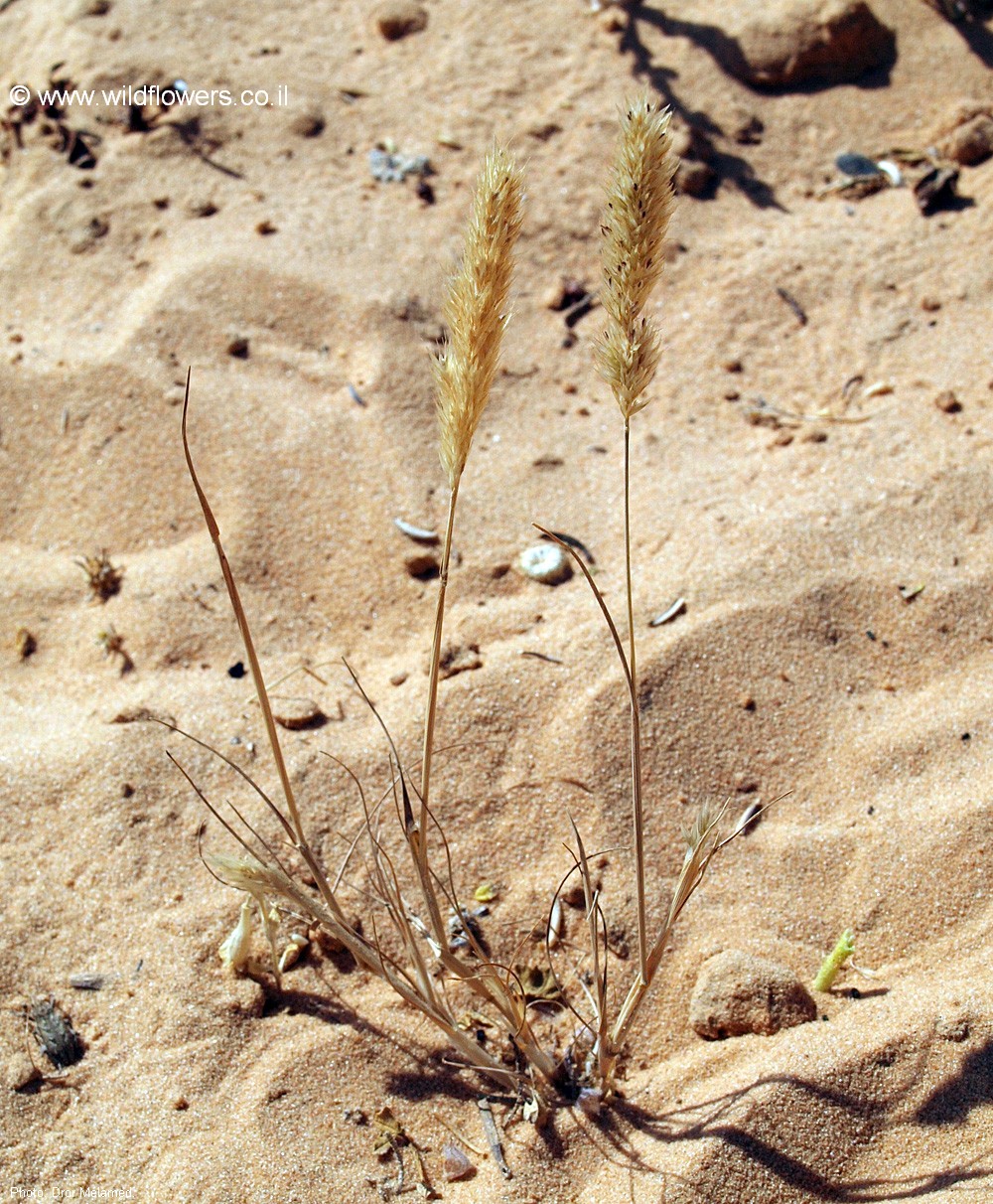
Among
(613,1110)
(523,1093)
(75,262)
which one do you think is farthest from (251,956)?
(75,262)

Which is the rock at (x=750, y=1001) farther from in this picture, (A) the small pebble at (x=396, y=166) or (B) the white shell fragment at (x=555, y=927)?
(A) the small pebble at (x=396, y=166)

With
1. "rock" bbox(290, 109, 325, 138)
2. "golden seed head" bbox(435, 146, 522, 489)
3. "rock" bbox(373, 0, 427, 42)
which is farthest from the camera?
"rock" bbox(373, 0, 427, 42)

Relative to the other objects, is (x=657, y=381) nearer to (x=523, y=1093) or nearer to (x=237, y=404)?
(x=237, y=404)

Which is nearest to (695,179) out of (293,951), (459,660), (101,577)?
(459,660)

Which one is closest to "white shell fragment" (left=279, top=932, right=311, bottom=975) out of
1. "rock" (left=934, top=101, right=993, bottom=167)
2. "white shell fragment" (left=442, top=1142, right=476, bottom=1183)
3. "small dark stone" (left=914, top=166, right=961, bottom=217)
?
"white shell fragment" (left=442, top=1142, right=476, bottom=1183)

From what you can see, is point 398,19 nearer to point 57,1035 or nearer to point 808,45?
point 808,45

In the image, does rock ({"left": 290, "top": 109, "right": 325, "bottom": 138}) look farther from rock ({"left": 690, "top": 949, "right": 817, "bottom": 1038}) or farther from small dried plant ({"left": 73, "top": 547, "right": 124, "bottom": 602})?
rock ({"left": 690, "top": 949, "right": 817, "bottom": 1038})
